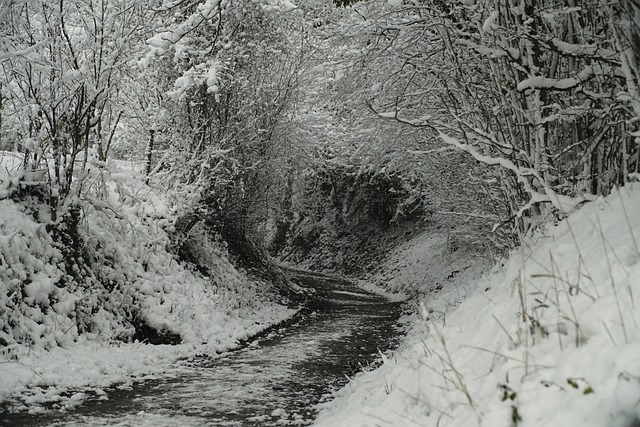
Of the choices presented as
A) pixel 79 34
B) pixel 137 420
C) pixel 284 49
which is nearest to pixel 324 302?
pixel 284 49

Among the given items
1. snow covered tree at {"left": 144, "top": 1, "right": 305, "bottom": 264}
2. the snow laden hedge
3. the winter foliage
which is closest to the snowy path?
the winter foliage

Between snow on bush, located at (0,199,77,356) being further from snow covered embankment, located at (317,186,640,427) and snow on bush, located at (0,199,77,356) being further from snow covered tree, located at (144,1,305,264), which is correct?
snow covered embankment, located at (317,186,640,427)

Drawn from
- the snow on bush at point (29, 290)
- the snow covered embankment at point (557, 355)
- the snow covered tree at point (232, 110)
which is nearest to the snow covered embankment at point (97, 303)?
the snow on bush at point (29, 290)

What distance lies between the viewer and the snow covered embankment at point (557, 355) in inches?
95.7

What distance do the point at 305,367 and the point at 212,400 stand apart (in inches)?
97.4

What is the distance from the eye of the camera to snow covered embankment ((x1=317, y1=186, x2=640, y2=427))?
95.7 inches

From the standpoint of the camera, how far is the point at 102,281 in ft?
32.2

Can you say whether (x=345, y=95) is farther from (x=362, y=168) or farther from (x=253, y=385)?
(x=253, y=385)

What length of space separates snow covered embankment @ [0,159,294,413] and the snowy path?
44 centimetres

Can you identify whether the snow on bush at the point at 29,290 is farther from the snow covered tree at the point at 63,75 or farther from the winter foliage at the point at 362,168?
the snow covered tree at the point at 63,75

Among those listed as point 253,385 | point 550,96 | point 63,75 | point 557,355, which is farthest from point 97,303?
point 557,355

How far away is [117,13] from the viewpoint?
9.75 metres

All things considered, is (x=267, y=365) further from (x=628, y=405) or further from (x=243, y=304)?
(x=628, y=405)

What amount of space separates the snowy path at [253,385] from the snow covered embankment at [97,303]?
1.43ft
